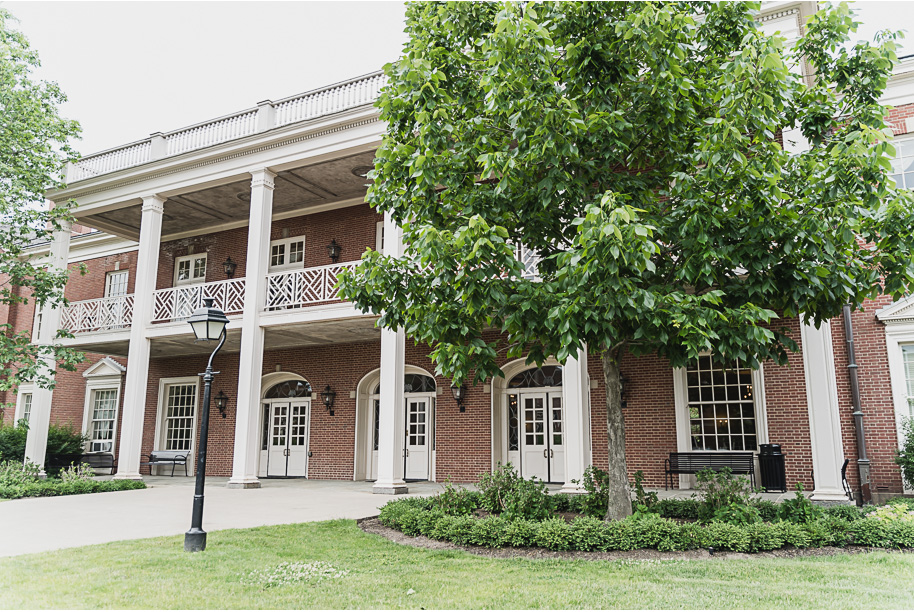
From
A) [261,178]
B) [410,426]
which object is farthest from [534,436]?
[261,178]

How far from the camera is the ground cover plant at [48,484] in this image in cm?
1252

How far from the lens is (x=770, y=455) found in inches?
443

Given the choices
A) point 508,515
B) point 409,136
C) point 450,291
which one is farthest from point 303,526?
point 409,136

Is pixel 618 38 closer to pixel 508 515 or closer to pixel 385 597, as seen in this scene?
pixel 508 515

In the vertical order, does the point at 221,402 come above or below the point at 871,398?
above

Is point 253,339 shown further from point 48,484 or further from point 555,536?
point 555,536

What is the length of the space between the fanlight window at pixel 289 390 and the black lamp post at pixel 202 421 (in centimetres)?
987

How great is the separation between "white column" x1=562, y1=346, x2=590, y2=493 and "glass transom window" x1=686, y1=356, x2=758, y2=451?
280 centimetres

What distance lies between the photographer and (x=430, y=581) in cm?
529

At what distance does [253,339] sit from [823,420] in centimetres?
1065

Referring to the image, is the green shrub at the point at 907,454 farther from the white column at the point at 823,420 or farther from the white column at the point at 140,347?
the white column at the point at 140,347

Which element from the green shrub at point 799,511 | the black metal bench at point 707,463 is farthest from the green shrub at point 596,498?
the black metal bench at point 707,463

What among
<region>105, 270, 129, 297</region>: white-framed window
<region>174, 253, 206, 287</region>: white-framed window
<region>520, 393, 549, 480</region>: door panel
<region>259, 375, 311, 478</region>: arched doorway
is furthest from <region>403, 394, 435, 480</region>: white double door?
<region>105, 270, 129, 297</region>: white-framed window

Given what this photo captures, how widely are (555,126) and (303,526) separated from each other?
18.7 feet
